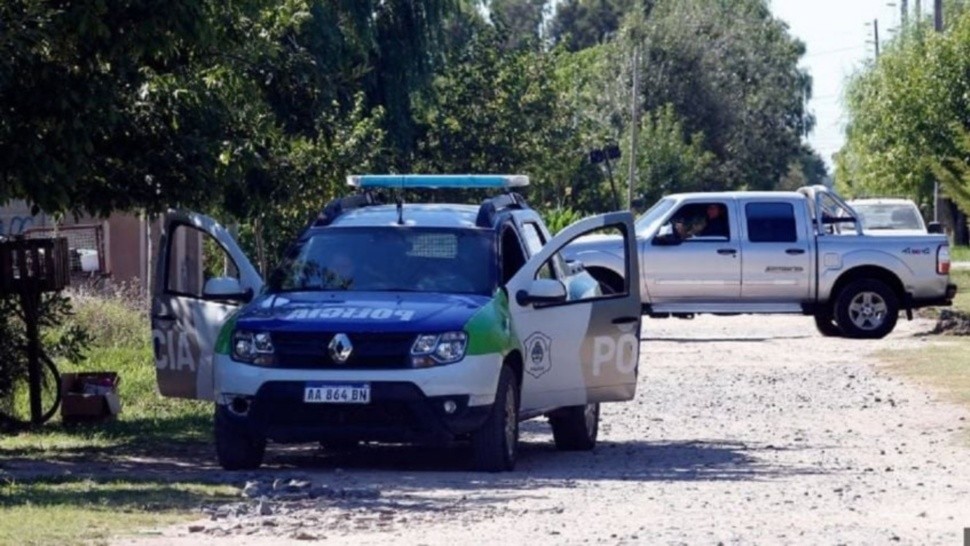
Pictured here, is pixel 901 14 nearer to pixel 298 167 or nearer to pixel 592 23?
pixel 592 23

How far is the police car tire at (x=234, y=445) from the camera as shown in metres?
13.6

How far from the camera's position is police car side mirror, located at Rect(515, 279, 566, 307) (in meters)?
14.4

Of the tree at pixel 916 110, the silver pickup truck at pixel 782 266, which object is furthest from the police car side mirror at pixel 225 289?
the tree at pixel 916 110

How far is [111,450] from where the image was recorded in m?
15.7

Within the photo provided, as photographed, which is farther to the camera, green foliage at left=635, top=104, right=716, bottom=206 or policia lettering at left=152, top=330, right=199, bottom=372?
green foliage at left=635, top=104, right=716, bottom=206

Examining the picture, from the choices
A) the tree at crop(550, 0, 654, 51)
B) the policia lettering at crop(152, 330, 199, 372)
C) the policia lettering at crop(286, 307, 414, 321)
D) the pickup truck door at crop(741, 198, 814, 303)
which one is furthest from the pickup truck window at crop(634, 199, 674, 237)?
the tree at crop(550, 0, 654, 51)

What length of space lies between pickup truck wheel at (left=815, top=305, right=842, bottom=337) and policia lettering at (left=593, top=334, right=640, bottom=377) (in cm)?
1465

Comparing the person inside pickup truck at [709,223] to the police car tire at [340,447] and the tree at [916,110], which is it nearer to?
the police car tire at [340,447]

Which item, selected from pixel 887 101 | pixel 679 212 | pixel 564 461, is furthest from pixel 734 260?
pixel 887 101

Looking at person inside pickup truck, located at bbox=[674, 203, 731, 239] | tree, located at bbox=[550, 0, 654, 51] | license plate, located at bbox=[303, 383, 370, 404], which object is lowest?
license plate, located at bbox=[303, 383, 370, 404]

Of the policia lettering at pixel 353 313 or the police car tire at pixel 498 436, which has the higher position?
the policia lettering at pixel 353 313

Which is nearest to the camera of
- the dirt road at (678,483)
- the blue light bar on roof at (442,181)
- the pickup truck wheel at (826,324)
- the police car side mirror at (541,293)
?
the dirt road at (678,483)

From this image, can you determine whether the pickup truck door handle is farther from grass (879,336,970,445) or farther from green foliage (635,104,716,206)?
green foliage (635,104,716,206)

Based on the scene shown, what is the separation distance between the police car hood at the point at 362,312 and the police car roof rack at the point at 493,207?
0.82 metres
